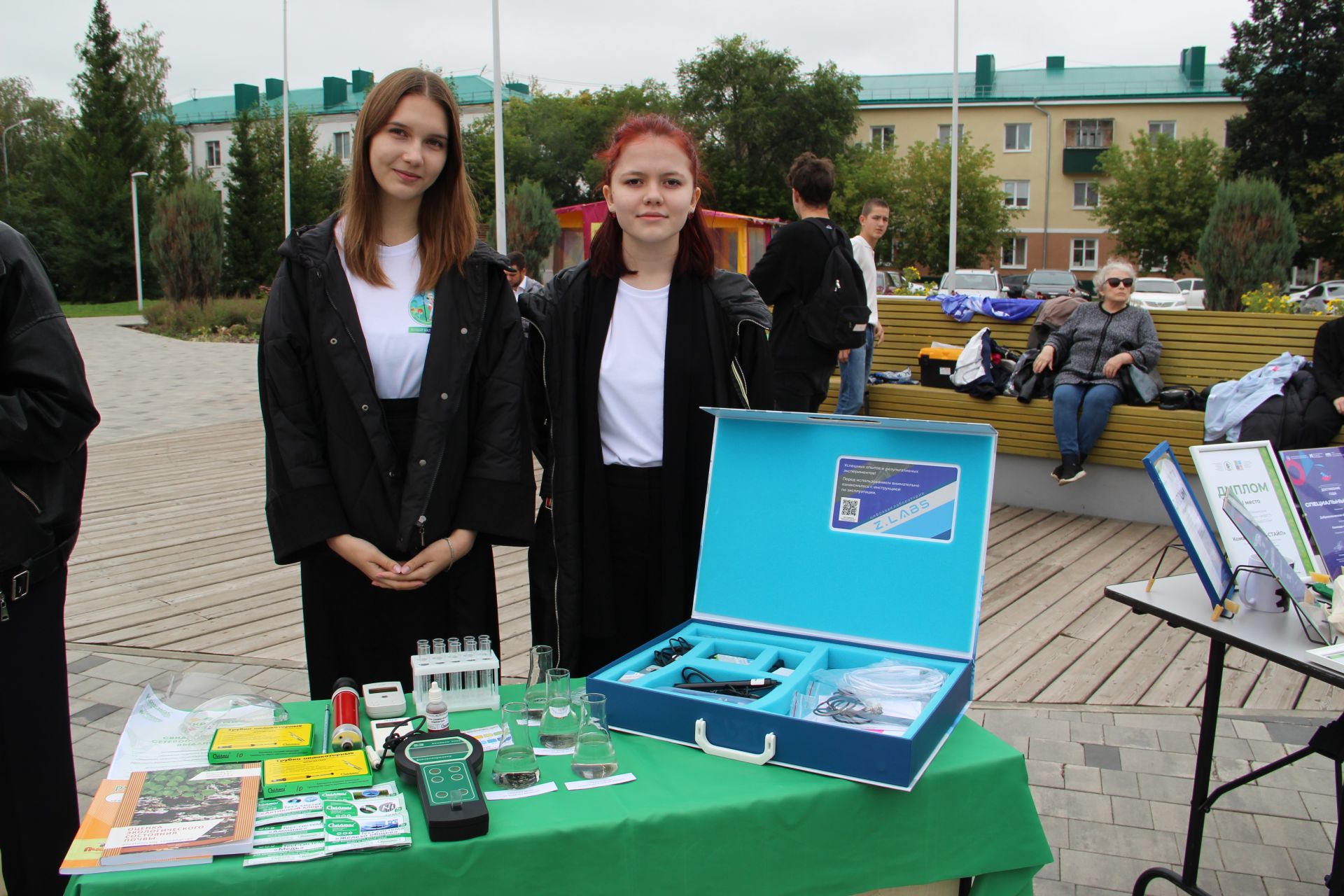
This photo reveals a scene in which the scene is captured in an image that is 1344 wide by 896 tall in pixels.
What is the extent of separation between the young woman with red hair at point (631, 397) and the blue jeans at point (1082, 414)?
15.5ft

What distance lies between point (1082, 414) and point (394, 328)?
5.48m

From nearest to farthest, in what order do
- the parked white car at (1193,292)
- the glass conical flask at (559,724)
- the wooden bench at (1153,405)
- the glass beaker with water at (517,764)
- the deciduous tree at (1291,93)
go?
the glass beaker with water at (517,764) < the glass conical flask at (559,724) < the wooden bench at (1153,405) < the parked white car at (1193,292) < the deciduous tree at (1291,93)

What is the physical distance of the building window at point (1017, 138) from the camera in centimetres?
5019

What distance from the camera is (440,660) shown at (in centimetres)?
196

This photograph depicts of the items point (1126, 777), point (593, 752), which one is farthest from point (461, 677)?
point (1126, 777)

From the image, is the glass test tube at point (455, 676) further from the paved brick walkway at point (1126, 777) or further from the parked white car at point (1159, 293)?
the parked white car at point (1159, 293)

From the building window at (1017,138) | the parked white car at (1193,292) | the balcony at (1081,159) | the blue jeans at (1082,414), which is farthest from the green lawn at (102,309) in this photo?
the balcony at (1081,159)

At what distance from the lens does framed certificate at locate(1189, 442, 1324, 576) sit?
249 cm

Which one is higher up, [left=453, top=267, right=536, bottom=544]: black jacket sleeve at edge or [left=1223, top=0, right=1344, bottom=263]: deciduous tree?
[left=1223, top=0, right=1344, bottom=263]: deciduous tree

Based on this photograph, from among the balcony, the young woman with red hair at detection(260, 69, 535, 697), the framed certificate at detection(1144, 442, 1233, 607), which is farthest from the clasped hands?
the balcony

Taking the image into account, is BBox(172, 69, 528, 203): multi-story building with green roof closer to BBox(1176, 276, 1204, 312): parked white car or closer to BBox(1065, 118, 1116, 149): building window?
BBox(1065, 118, 1116, 149): building window

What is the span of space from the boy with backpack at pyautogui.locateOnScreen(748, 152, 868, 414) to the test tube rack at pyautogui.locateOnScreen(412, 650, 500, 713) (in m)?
4.16

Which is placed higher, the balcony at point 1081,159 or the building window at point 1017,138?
the building window at point 1017,138

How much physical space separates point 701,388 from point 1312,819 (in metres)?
2.37
